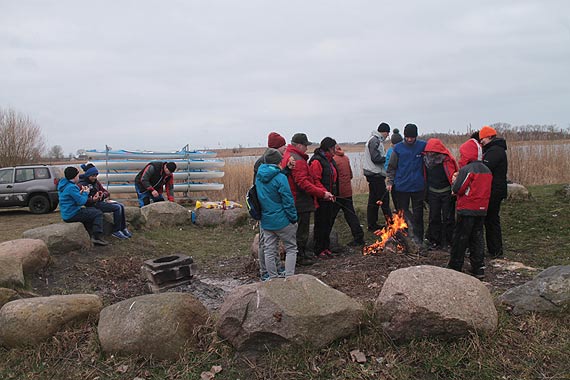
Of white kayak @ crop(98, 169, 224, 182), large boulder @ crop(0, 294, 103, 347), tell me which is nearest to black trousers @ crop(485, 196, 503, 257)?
large boulder @ crop(0, 294, 103, 347)

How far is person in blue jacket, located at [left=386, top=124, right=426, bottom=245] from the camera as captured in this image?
23.5ft

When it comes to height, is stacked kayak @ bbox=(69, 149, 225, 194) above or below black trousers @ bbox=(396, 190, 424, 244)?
above

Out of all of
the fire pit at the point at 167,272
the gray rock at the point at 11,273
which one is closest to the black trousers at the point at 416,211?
the fire pit at the point at 167,272

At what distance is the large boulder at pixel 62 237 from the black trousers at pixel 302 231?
3357 millimetres

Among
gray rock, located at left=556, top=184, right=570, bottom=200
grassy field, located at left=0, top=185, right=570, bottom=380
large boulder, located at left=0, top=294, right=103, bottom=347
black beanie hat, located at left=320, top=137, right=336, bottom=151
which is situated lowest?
grassy field, located at left=0, top=185, right=570, bottom=380

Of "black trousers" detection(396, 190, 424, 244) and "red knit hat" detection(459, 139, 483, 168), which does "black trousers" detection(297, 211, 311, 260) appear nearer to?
"black trousers" detection(396, 190, 424, 244)

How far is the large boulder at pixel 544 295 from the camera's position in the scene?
420cm

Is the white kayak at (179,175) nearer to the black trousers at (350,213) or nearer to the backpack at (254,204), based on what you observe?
the black trousers at (350,213)

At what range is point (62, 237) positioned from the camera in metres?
7.04

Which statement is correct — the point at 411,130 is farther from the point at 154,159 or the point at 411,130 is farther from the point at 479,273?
the point at 154,159

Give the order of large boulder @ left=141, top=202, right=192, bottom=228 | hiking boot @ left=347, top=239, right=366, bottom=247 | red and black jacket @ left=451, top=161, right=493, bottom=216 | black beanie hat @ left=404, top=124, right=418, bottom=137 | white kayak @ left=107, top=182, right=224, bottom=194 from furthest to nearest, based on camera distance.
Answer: white kayak @ left=107, top=182, right=224, bottom=194 < large boulder @ left=141, top=202, right=192, bottom=228 < hiking boot @ left=347, top=239, right=366, bottom=247 < black beanie hat @ left=404, top=124, right=418, bottom=137 < red and black jacket @ left=451, top=161, right=493, bottom=216

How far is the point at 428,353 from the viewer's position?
148 inches

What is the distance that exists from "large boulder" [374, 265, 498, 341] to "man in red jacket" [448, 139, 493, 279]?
1699 mm

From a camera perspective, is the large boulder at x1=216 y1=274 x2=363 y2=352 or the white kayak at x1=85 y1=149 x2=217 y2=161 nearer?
the large boulder at x1=216 y1=274 x2=363 y2=352
